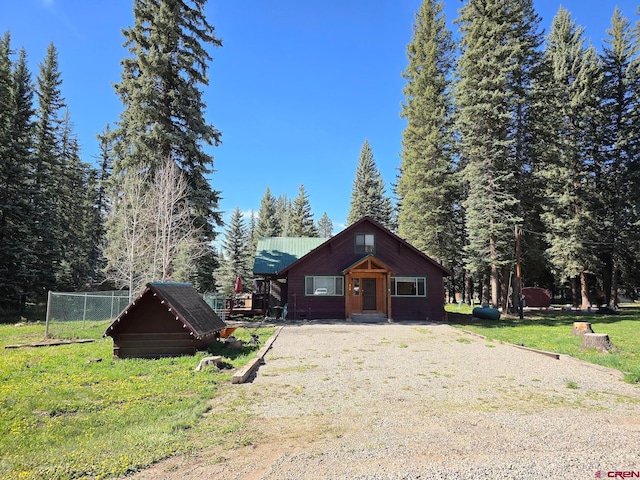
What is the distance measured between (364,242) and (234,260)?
2492 centimetres

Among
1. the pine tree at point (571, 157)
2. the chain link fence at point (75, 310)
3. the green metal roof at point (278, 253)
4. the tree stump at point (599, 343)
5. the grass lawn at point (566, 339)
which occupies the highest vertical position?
the pine tree at point (571, 157)

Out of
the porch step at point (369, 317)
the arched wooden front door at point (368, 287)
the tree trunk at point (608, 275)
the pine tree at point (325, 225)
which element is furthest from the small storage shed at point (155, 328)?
the pine tree at point (325, 225)

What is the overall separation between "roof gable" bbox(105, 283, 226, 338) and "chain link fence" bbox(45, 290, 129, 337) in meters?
5.09

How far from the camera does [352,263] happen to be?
70.2 ft

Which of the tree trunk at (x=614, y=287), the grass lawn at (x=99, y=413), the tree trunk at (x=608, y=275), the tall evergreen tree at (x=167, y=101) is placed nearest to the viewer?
the grass lawn at (x=99, y=413)

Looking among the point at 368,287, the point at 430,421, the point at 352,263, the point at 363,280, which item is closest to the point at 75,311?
the point at 352,263

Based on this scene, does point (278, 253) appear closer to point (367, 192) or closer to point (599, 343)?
point (599, 343)

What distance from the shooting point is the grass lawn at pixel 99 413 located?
396 cm

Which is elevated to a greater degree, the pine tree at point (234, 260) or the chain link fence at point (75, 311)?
the pine tree at point (234, 260)

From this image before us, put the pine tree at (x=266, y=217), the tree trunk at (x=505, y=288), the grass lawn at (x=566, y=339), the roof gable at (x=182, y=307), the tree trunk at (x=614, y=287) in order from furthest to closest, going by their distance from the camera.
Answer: the pine tree at (x=266, y=217) → the tree trunk at (x=614, y=287) → the tree trunk at (x=505, y=288) → the roof gable at (x=182, y=307) → the grass lawn at (x=566, y=339)

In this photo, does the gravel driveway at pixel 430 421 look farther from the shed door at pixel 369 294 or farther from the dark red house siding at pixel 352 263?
the shed door at pixel 369 294

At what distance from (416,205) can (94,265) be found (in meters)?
30.1

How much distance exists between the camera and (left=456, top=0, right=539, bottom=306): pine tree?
71.3ft

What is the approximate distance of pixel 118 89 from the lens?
19688 mm
